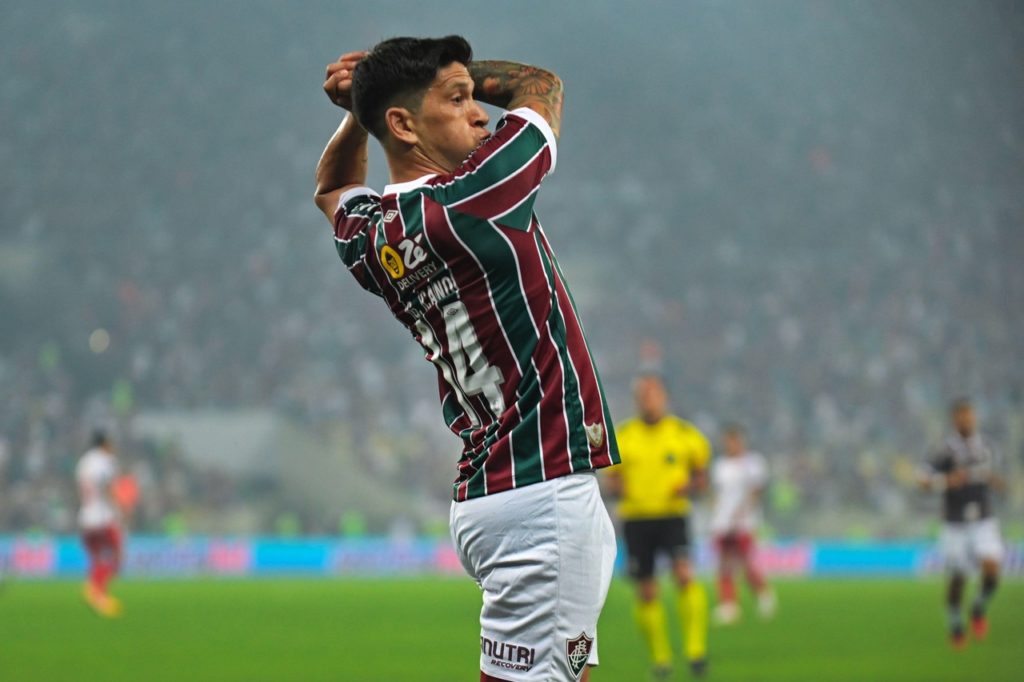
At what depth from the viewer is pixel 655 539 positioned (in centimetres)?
945

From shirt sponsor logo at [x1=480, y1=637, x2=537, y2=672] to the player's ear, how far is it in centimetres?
108

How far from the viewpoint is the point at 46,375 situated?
24.1 meters

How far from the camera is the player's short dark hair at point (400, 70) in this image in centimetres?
270

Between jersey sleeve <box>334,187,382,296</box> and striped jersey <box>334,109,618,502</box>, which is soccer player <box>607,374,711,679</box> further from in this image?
striped jersey <box>334,109,618,502</box>

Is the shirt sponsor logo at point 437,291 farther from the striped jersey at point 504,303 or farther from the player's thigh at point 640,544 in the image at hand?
the player's thigh at point 640,544

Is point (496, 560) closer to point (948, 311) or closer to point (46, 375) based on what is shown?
point (46, 375)

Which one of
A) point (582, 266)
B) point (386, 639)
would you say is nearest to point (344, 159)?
point (386, 639)

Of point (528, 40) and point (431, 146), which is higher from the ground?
point (528, 40)

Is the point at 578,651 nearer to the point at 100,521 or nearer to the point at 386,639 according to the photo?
the point at 386,639

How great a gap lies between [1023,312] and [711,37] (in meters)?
9.47

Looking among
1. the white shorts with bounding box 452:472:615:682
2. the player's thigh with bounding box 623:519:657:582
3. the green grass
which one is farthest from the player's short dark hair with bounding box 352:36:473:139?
the player's thigh with bounding box 623:519:657:582

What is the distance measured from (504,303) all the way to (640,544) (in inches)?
277

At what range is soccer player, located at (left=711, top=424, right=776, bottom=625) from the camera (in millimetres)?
13695

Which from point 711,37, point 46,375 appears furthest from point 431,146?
point 711,37
